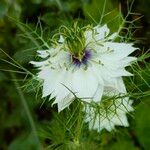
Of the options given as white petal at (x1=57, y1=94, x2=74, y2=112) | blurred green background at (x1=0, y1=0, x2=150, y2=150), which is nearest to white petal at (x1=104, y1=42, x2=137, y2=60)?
white petal at (x1=57, y1=94, x2=74, y2=112)

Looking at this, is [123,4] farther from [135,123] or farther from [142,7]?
[135,123]

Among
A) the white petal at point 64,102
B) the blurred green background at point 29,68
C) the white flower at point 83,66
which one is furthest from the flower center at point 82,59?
the blurred green background at point 29,68

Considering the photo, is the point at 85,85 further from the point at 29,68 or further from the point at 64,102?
the point at 29,68

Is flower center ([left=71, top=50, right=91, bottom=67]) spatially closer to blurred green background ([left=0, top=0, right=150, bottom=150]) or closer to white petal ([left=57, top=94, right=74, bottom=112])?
white petal ([left=57, top=94, right=74, bottom=112])

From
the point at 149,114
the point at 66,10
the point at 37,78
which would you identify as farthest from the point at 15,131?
the point at 37,78

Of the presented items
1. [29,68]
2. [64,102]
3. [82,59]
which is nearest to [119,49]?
[82,59]

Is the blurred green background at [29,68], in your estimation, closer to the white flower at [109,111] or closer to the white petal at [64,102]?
the white flower at [109,111]
